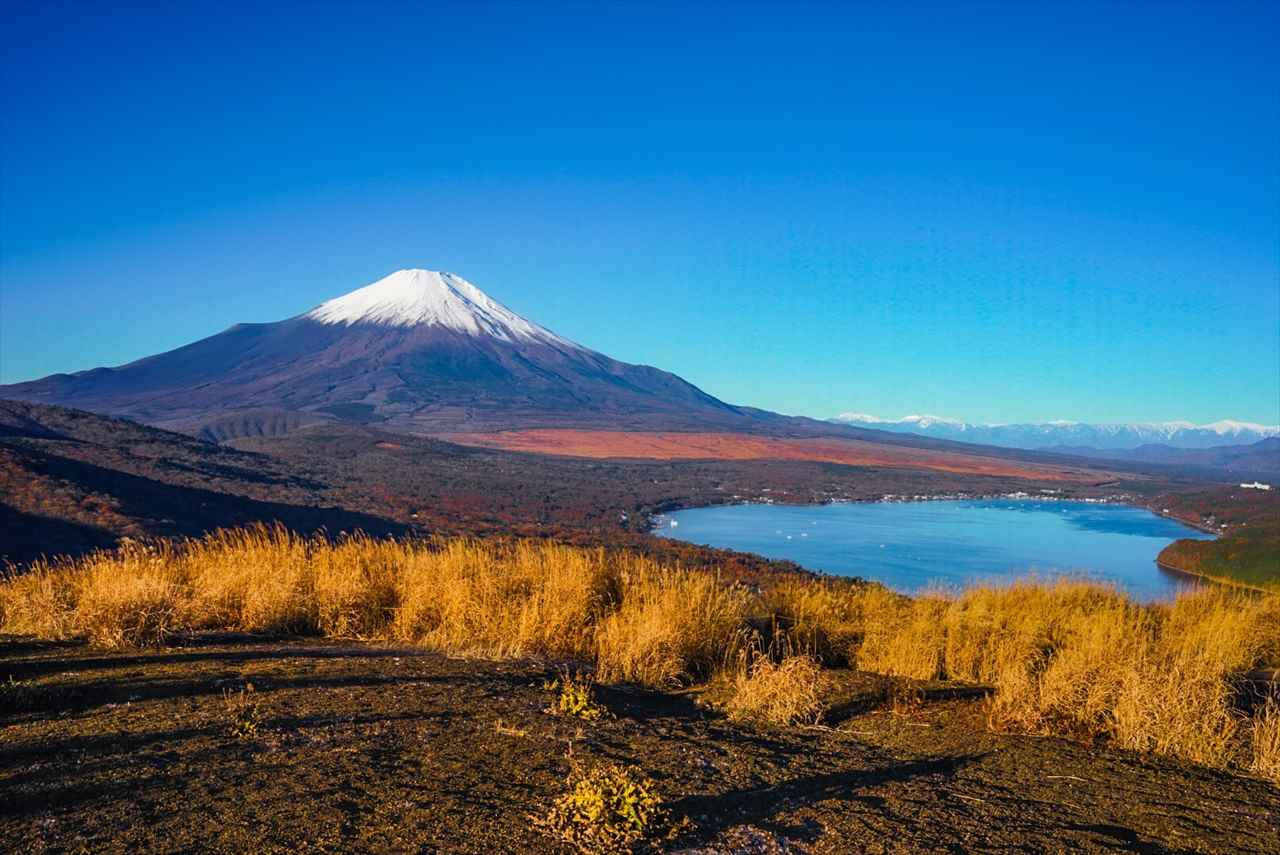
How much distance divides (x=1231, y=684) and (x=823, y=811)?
15.2 ft

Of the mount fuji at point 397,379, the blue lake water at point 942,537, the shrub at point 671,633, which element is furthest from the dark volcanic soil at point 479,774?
the mount fuji at point 397,379

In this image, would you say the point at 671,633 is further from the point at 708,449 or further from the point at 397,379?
the point at 397,379

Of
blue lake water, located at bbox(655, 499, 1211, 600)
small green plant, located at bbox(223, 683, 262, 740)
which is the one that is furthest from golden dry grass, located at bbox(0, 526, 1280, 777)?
blue lake water, located at bbox(655, 499, 1211, 600)

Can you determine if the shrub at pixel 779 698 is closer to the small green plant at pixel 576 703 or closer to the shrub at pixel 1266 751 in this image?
the small green plant at pixel 576 703

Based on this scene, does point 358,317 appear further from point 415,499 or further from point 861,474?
point 415,499

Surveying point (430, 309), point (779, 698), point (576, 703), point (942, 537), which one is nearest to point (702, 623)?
point (779, 698)

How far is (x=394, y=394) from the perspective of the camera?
121125mm

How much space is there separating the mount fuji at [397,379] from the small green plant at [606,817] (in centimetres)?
8297

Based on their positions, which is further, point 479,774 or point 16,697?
point 16,697

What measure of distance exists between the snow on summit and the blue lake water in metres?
128

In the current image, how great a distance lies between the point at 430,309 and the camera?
178 m

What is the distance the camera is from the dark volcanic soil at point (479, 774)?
3016 mm

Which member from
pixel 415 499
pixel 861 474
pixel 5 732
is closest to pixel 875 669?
pixel 5 732

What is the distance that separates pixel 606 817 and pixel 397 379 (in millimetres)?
133933
